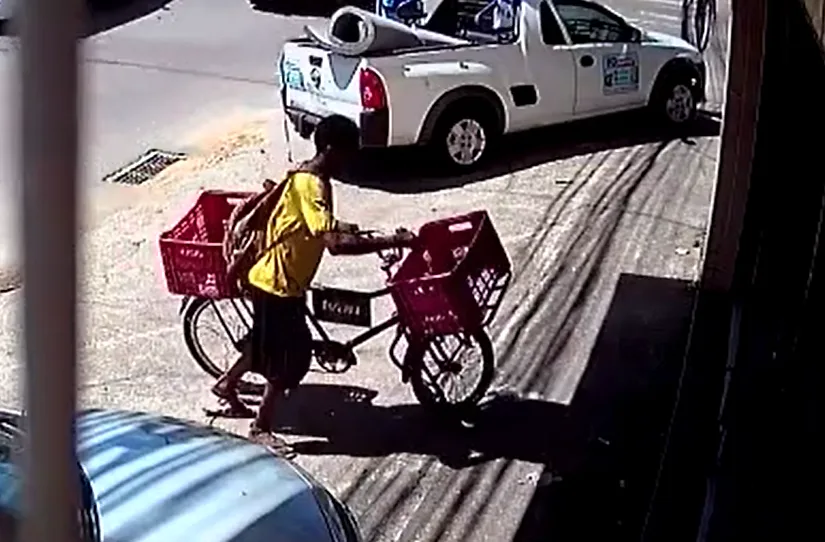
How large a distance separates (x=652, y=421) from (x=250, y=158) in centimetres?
542

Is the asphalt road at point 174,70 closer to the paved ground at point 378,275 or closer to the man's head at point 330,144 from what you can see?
the paved ground at point 378,275

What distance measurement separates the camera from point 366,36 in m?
12.0

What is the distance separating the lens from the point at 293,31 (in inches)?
672

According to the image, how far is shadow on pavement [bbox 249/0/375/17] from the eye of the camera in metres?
18.1

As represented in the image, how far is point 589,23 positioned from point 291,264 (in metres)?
6.85

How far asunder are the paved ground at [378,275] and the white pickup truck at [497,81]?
1.03ft

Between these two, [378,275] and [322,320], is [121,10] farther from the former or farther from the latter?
[322,320]

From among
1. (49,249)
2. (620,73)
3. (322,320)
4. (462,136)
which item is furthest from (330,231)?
(620,73)

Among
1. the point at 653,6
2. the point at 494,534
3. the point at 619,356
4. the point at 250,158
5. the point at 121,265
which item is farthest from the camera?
the point at 653,6

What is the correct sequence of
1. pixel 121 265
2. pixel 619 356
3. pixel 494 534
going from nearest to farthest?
1. pixel 494 534
2. pixel 619 356
3. pixel 121 265

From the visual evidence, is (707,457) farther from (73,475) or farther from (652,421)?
(73,475)

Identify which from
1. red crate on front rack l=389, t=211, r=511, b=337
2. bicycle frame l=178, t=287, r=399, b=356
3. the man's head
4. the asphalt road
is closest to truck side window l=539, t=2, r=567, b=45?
the asphalt road

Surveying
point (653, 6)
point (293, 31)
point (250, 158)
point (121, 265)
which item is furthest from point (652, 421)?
point (653, 6)

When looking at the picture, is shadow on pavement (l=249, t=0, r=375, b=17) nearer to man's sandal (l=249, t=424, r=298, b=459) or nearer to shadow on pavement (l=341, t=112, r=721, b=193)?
shadow on pavement (l=341, t=112, r=721, b=193)
